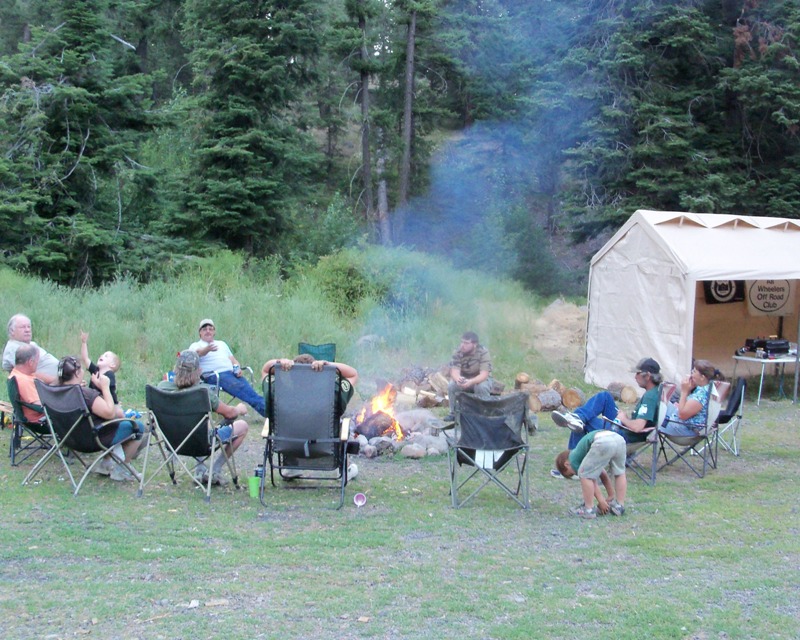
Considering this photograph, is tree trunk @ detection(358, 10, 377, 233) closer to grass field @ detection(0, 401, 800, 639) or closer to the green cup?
A: grass field @ detection(0, 401, 800, 639)

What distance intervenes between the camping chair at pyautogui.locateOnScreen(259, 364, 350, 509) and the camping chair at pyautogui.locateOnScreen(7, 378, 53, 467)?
1748 millimetres

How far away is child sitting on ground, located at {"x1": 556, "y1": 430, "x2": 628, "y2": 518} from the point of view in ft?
17.7

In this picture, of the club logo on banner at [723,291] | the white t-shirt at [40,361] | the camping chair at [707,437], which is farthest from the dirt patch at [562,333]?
the white t-shirt at [40,361]

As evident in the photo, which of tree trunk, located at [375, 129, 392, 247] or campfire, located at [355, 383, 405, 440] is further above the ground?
tree trunk, located at [375, 129, 392, 247]

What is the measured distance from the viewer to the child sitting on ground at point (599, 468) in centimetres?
540

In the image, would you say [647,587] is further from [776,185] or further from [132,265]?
[776,185]

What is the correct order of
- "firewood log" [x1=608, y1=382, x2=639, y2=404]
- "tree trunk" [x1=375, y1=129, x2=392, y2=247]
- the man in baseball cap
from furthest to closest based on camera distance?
"tree trunk" [x1=375, y1=129, x2=392, y2=247]
"firewood log" [x1=608, y1=382, x2=639, y2=404]
the man in baseball cap

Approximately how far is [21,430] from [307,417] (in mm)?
2444

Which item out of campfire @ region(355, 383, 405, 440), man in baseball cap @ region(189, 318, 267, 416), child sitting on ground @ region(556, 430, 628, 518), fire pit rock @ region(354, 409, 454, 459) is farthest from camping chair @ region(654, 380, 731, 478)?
man in baseball cap @ region(189, 318, 267, 416)

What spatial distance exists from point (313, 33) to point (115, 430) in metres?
14.5

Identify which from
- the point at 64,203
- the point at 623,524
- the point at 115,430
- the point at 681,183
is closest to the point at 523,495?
the point at 623,524

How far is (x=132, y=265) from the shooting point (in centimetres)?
1552

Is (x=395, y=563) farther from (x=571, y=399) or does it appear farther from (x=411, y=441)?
(x=571, y=399)

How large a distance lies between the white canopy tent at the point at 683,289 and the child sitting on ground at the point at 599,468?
437 centimetres
